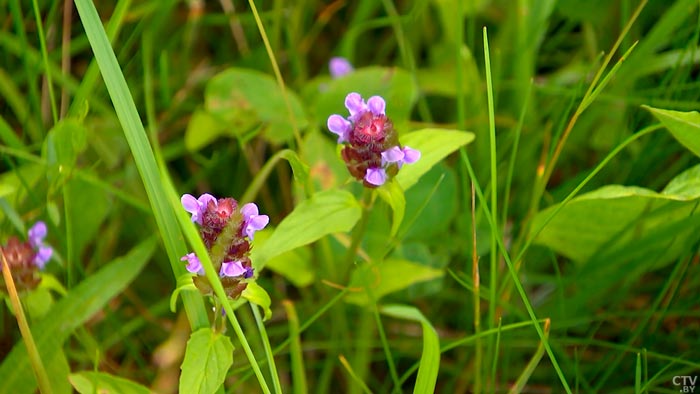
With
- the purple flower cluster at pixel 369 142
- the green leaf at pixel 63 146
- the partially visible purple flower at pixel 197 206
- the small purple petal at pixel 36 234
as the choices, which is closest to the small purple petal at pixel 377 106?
the purple flower cluster at pixel 369 142

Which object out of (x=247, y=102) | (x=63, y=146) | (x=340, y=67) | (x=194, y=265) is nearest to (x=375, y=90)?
(x=340, y=67)

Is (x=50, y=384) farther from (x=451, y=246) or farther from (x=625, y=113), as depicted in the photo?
(x=625, y=113)

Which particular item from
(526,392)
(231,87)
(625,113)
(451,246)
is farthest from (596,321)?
(231,87)

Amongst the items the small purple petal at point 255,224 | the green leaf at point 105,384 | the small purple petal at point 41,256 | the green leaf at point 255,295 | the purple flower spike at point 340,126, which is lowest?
the green leaf at point 105,384

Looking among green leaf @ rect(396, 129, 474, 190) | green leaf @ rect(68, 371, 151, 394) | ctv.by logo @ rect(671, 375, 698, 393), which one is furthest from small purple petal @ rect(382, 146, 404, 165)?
ctv.by logo @ rect(671, 375, 698, 393)

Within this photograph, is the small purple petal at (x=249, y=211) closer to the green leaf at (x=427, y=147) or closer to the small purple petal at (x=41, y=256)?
the green leaf at (x=427, y=147)

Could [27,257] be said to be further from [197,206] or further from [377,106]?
[377,106]
